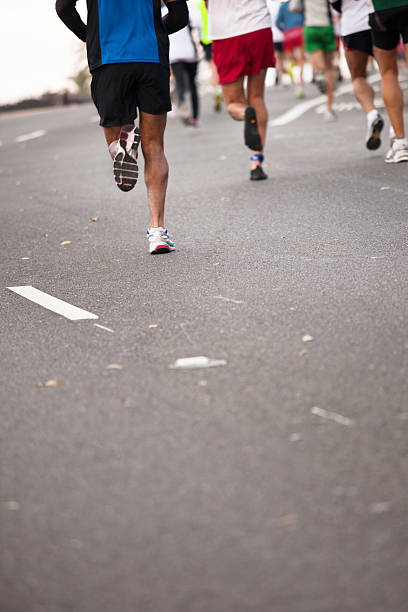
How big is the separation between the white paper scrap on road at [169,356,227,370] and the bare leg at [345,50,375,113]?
612cm

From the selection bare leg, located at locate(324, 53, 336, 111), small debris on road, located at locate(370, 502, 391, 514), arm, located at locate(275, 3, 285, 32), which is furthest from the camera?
arm, located at locate(275, 3, 285, 32)

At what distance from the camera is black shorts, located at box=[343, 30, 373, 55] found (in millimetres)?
9344

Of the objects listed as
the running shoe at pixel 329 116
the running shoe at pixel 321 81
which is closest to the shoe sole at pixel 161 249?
the running shoe at pixel 329 116

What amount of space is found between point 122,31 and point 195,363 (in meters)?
2.91

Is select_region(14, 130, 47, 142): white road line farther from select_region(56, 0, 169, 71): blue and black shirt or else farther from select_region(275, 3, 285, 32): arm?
select_region(56, 0, 169, 71): blue and black shirt

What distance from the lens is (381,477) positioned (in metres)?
2.76

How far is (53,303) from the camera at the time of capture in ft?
17.1

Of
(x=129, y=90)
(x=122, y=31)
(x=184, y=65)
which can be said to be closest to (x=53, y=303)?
(x=129, y=90)

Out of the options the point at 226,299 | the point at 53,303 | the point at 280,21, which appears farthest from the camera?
the point at 280,21

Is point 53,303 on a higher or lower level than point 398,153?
higher

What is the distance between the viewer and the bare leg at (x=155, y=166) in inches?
249

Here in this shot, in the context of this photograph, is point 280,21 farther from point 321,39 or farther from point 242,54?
point 242,54

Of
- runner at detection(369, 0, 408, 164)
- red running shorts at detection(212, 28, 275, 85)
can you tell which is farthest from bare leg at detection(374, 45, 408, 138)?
red running shorts at detection(212, 28, 275, 85)

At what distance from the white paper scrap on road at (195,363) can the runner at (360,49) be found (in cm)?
586
